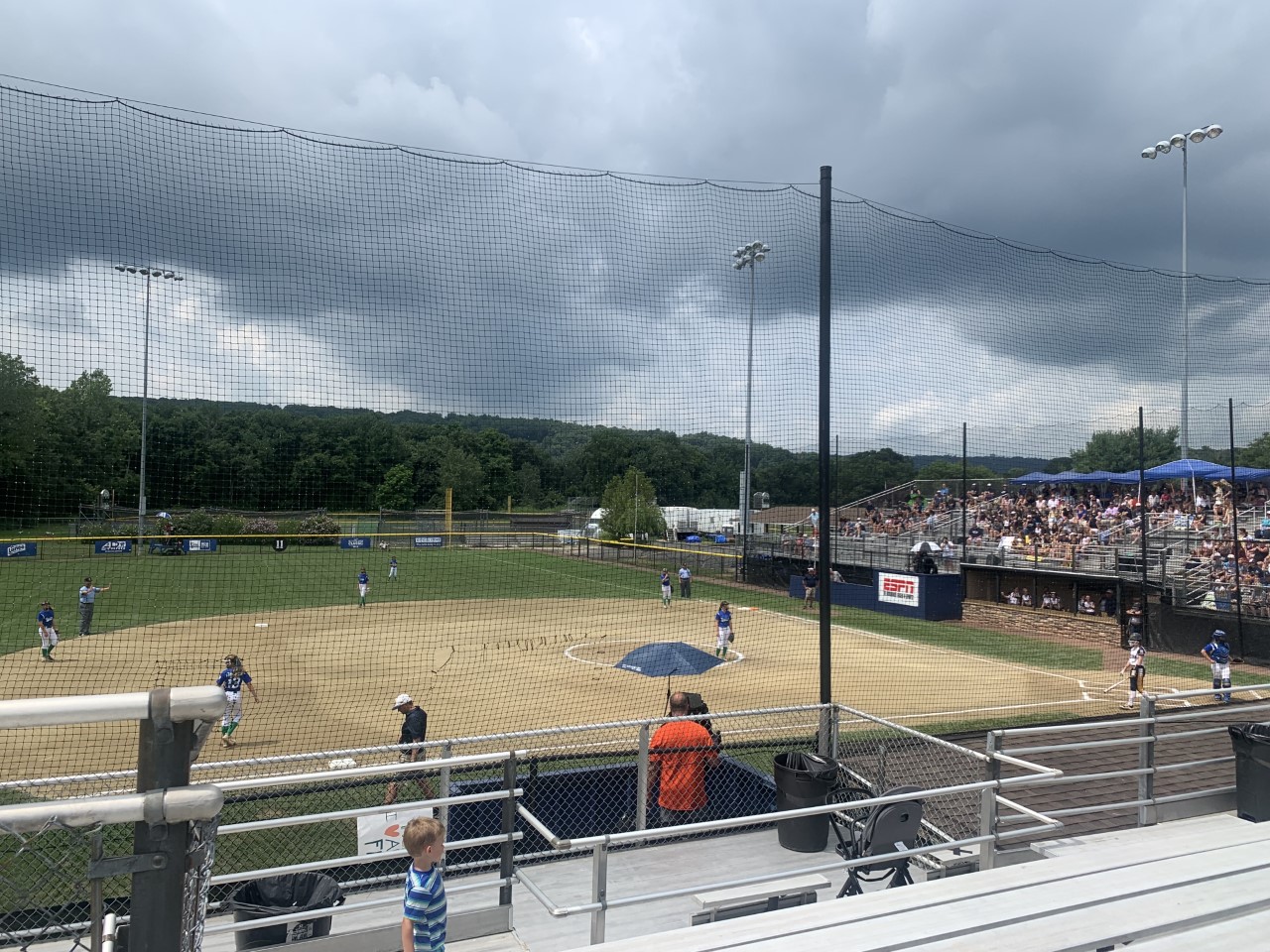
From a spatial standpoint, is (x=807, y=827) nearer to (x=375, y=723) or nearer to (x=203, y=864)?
(x=203, y=864)

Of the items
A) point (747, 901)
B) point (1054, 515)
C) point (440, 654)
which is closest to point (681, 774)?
point (747, 901)

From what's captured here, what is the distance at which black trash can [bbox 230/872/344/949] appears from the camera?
→ 450cm

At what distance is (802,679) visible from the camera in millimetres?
17172

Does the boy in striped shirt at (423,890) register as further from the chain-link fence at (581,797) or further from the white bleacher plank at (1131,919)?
the chain-link fence at (581,797)

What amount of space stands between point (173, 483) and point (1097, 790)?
31.0 feet

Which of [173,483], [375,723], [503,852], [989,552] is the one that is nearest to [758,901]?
[503,852]

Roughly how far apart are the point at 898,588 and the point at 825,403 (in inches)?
731

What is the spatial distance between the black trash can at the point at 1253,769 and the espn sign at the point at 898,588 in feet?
58.4

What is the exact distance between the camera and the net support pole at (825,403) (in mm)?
7531

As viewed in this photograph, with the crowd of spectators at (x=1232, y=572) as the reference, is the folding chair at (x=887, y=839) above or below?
below

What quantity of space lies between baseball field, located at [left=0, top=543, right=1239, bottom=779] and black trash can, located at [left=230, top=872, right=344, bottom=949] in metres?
7.47

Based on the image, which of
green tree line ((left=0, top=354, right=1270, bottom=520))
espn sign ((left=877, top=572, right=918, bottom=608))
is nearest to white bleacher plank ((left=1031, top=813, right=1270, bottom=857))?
green tree line ((left=0, top=354, right=1270, bottom=520))

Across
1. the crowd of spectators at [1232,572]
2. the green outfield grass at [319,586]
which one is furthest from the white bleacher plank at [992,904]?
the crowd of spectators at [1232,572]

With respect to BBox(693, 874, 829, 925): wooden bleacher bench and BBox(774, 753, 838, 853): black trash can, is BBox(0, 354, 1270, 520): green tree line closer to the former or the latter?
BBox(774, 753, 838, 853): black trash can
